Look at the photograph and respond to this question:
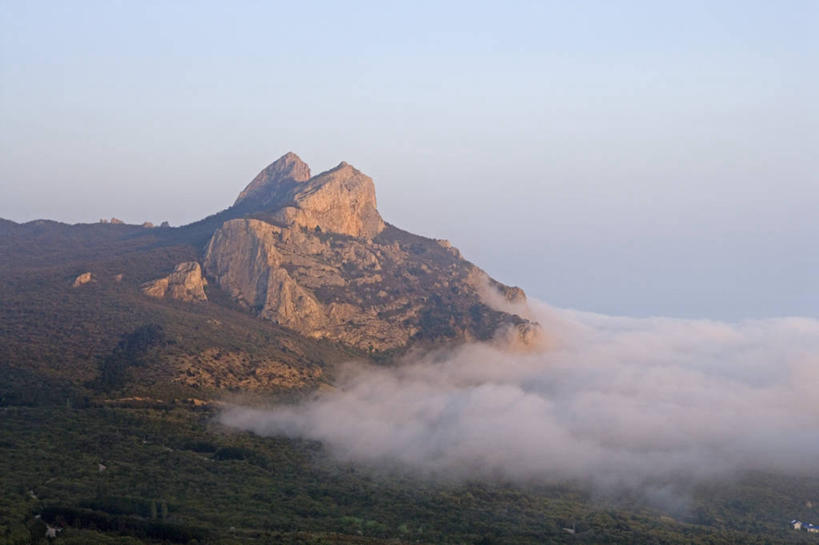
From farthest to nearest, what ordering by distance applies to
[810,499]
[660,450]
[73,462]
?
[660,450] < [810,499] < [73,462]

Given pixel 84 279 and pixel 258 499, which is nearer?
pixel 258 499

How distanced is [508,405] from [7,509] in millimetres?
134101

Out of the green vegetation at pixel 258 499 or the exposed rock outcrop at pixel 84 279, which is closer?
the green vegetation at pixel 258 499

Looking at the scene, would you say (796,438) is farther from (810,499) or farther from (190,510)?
(190,510)

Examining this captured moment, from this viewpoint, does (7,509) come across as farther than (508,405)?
No

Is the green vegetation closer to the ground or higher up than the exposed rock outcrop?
closer to the ground

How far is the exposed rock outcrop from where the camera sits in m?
187

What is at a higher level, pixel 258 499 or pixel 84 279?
pixel 84 279

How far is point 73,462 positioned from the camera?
101500mm

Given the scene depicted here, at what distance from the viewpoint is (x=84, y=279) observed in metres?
190

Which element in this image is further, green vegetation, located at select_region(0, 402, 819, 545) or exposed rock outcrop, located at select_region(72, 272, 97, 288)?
exposed rock outcrop, located at select_region(72, 272, 97, 288)

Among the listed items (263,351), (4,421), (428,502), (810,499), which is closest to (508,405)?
(263,351)

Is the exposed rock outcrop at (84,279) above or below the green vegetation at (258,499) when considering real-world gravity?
above

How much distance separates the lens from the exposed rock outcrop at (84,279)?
18710 cm
